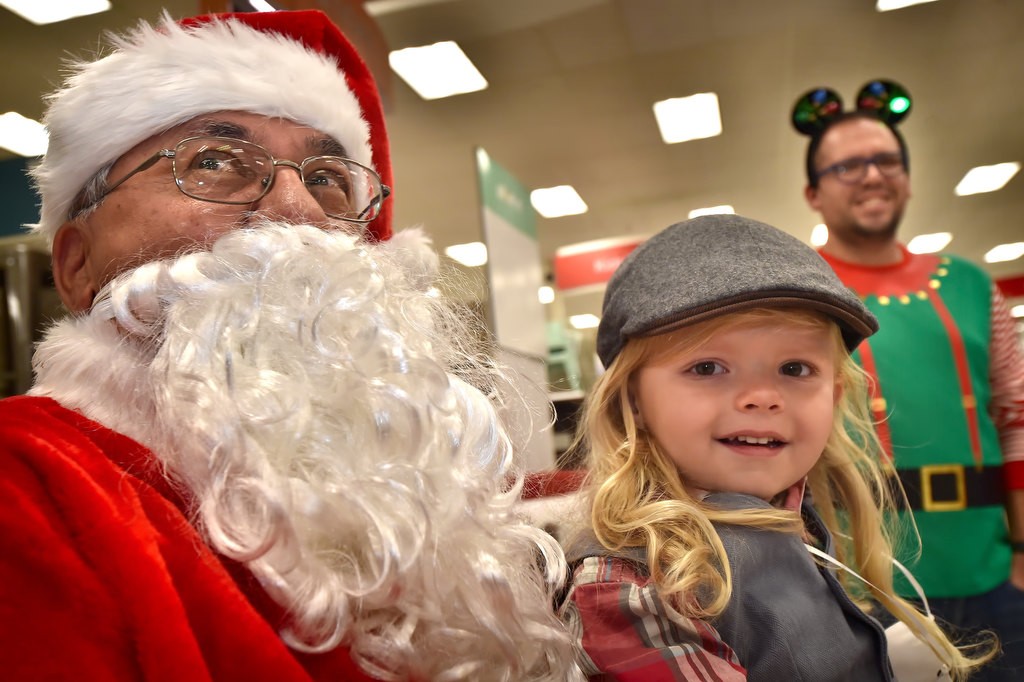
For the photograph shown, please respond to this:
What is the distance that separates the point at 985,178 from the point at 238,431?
6.66 m

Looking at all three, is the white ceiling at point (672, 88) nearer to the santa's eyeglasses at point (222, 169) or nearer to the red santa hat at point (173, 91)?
the red santa hat at point (173, 91)

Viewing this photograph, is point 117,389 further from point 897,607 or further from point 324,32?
point 897,607

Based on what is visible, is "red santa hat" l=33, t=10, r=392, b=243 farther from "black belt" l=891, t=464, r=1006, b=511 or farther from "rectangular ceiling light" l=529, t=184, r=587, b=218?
"rectangular ceiling light" l=529, t=184, r=587, b=218

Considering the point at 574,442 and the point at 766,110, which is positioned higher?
the point at 766,110

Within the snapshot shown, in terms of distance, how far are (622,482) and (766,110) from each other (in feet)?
13.9

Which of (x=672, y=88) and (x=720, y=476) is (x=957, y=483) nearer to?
(x=720, y=476)

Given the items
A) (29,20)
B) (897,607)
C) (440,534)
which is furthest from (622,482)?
(29,20)

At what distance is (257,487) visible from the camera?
2.22 ft

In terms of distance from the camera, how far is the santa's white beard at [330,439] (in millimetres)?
689

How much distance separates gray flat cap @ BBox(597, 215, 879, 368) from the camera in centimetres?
96

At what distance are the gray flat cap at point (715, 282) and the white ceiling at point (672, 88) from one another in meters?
1.63

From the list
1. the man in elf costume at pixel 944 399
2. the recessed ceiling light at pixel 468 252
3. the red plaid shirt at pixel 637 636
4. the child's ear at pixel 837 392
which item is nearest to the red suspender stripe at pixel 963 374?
the man in elf costume at pixel 944 399

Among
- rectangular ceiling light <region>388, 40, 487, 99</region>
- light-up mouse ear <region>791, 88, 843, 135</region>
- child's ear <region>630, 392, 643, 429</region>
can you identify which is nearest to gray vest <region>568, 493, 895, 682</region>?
child's ear <region>630, 392, 643, 429</region>

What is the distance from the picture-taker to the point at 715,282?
0.96 metres
